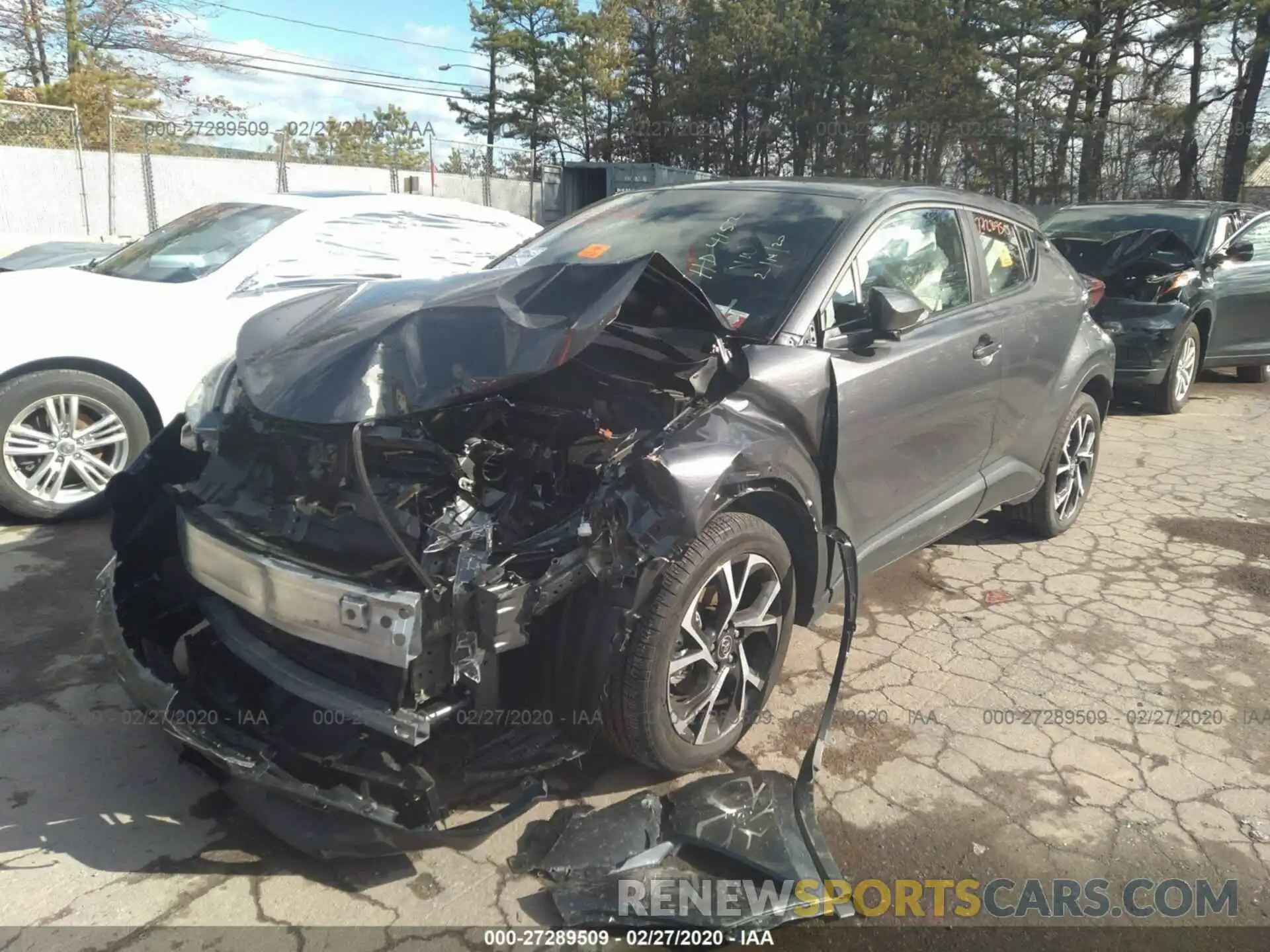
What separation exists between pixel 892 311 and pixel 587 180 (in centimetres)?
2662

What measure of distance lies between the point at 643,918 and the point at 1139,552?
152 inches

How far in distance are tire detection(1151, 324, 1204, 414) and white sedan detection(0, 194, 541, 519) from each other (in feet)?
21.5

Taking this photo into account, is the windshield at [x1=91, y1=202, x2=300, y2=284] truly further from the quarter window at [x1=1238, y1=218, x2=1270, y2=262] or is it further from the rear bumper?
the quarter window at [x1=1238, y1=218, x2=1270, y2=262]

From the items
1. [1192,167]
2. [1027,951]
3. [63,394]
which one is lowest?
[1027,951]

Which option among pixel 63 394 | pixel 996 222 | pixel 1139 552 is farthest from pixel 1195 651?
pixel 63 394

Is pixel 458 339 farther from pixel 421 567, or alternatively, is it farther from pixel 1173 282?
pixel 1173 282

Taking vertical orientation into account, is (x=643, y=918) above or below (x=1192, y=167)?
below

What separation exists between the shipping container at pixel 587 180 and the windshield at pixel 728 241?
2261 cm

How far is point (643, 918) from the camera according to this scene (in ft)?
7.71

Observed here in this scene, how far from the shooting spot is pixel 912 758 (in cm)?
314

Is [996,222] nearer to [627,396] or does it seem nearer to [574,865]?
[627,396]

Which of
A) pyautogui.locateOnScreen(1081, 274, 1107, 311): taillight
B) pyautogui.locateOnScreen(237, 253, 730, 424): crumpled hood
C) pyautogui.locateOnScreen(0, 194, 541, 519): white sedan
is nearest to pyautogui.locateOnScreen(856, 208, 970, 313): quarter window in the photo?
pyautogui.locateOnScreen(237, 253, 730, 424): crumpled hood

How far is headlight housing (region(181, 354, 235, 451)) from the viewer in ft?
9.89

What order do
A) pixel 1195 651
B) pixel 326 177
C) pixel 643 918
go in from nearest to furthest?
pixel 643 918
pixel 1195 651
pixel 326 177
